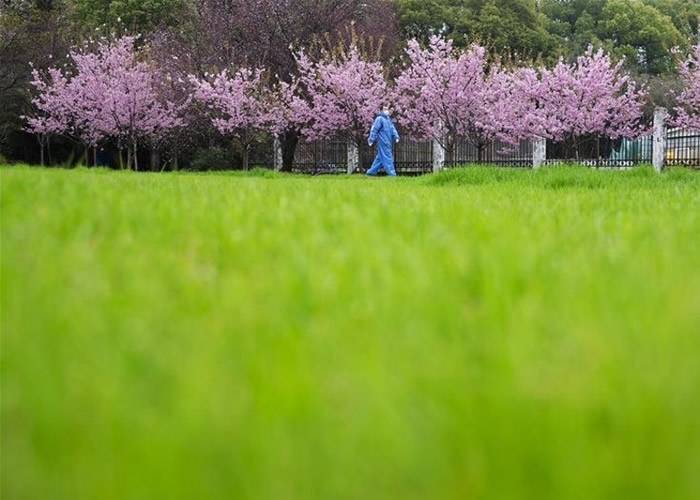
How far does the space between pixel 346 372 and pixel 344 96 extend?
30187 mm

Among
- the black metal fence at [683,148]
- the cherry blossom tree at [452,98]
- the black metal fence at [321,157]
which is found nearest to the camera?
the cherry blossom tree at [452,98]

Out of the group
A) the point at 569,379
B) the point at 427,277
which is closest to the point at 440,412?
the point at 569,379

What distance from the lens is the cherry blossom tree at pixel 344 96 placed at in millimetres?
30203

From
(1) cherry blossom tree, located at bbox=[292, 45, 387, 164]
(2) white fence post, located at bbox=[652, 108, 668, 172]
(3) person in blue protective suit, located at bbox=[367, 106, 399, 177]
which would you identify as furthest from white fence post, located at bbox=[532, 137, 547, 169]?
(3) person in blue protective suit, located at bbox=[367, 106, 399, 177]

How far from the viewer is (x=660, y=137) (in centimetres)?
3050

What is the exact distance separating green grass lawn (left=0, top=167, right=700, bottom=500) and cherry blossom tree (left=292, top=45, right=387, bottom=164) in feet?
92.7

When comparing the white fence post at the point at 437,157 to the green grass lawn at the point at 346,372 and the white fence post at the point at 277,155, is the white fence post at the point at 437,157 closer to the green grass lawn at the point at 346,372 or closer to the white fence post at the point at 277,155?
the white fence post at the point at 277,155

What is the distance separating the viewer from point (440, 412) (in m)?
1.04

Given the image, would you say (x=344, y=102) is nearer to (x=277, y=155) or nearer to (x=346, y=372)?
(x=277, y=155)

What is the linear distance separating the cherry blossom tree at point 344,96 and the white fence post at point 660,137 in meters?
10.6

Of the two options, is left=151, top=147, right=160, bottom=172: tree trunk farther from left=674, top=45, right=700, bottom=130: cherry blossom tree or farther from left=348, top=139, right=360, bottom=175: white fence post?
left=674, top=45, right=700, bottom=130: cherry blossom tree

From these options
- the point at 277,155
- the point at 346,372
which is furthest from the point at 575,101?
the point at 346,372

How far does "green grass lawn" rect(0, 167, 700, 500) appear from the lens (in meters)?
0.86

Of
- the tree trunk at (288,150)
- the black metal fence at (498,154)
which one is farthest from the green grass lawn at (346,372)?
the tree trunk at (288,150)
